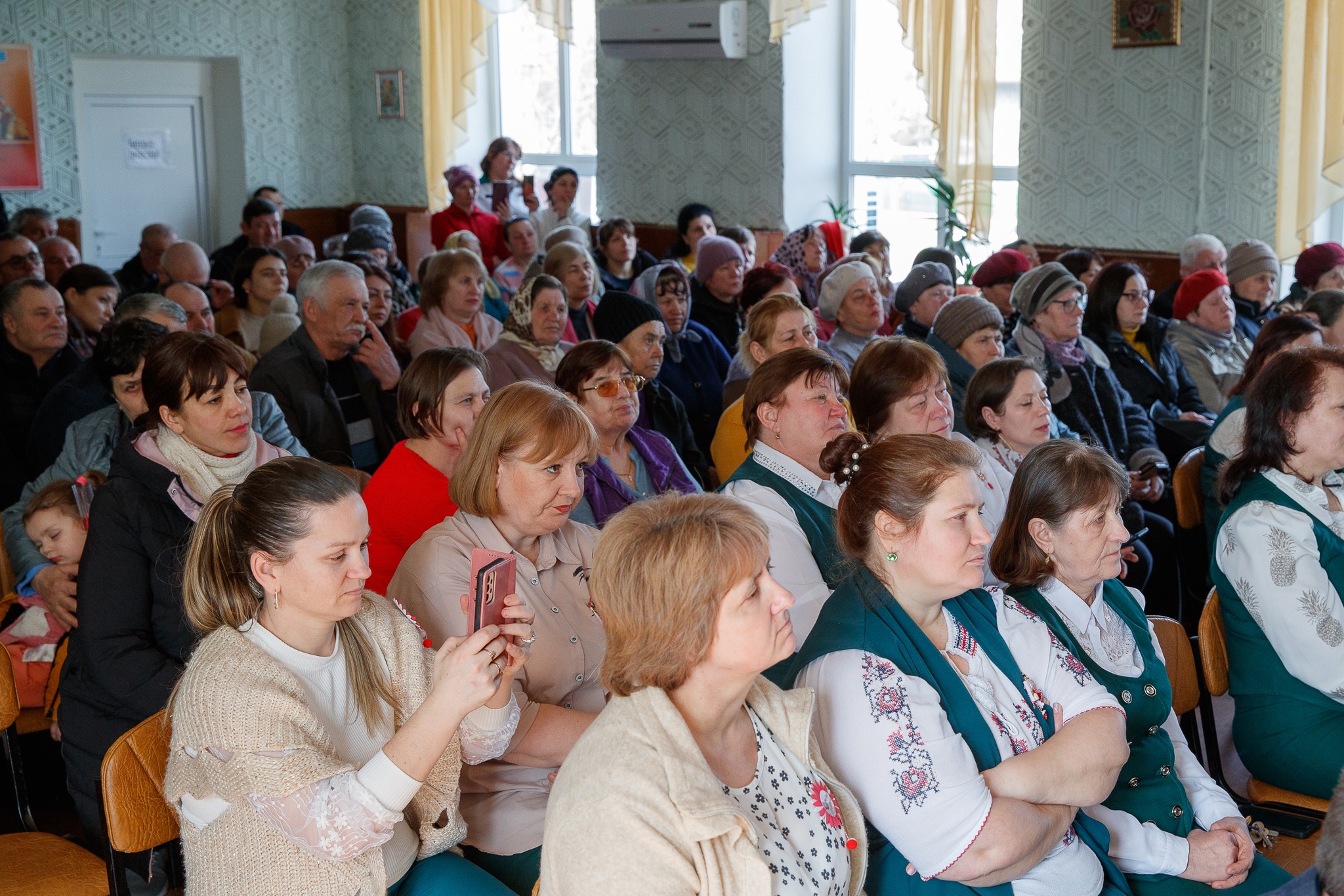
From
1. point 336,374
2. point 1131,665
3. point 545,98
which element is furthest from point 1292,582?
point 545,98

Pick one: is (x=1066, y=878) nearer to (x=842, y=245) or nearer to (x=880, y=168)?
(x=842, y=245)

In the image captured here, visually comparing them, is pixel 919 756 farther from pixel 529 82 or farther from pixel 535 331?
pixel 529 82

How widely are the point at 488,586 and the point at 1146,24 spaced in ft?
20.5

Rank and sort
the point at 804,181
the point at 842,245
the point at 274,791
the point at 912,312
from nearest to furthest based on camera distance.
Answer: the point at 274,791 < the point at 912,312 < the point at 842,245 < the point at 804,181

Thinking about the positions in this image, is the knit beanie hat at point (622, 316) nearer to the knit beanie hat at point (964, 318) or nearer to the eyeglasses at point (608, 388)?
the knit beanie hat at point (964, 318)

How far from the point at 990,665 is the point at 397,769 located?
36.9 inches

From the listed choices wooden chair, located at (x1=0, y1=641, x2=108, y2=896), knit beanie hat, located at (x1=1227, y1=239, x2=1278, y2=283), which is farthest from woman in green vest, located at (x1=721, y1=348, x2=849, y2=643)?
knit beanie hat, located at (x1=1227, y1=239, x2=1278, y2=283)

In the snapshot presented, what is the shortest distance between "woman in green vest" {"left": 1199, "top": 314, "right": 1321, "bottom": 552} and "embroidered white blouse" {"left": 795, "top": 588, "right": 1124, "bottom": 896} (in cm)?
146

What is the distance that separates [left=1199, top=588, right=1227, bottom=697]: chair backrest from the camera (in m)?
2.48

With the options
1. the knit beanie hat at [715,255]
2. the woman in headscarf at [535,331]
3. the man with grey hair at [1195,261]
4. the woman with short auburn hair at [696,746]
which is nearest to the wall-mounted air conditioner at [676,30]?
the knit beanie hat at [715,255]

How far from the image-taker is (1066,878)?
184 cm

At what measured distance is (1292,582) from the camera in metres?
2.43

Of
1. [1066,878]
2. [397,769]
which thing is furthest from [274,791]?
[1066,878]

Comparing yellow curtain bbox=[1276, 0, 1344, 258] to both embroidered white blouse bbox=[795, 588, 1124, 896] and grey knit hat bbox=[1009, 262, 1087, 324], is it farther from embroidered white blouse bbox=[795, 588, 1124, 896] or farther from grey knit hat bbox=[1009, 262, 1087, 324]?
embroidered white blouse bbox=[795, 588, 1124, 896]
